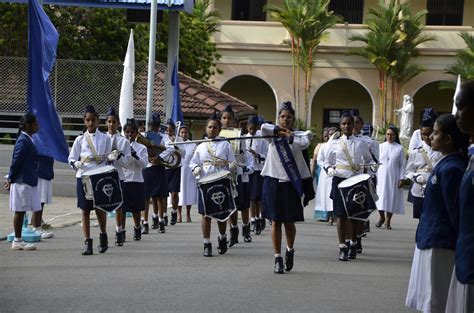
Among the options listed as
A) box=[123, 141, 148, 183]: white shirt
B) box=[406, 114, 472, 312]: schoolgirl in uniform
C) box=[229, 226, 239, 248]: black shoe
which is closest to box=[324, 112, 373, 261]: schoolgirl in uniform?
box=[229, 226, 239, 248]: black shoe

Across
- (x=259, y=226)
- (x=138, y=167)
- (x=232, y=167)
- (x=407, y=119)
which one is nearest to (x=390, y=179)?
(x=259, y=226)

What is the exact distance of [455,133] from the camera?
754 centimetres

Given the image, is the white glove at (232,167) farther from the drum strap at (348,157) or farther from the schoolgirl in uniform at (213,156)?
the drum strap at (348,157)

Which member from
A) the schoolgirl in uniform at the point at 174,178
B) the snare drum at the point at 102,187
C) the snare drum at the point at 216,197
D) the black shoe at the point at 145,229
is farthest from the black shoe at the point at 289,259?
the schoolgirl in uniform at the point at 174,178

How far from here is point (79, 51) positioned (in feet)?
96.4

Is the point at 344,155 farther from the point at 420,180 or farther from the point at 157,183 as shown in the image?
the point at 157,183

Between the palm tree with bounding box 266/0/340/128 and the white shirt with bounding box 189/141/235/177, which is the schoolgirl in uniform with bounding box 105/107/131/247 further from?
the palm tree with bounding box 266/0/340/128

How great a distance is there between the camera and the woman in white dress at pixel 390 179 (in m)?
20.6

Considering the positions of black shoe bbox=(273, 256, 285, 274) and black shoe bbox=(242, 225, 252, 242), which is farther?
black shoe bbox=(242, 225, 252, 242)

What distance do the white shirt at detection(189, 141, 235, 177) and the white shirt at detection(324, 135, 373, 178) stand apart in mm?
1360

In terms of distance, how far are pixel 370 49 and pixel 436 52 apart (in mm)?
3109

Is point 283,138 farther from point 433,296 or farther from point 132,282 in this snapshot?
point 433,296

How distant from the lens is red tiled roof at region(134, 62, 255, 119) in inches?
1049

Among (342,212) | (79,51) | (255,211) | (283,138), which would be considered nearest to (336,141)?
(342,212)
